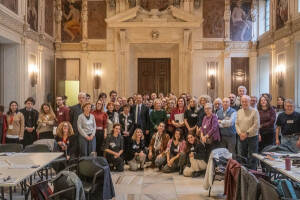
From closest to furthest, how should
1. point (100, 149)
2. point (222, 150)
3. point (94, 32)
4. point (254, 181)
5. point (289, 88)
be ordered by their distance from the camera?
point (254, 181)
point (222, 150)
point (100, 149)
point (289, 88)
point (94, 32)

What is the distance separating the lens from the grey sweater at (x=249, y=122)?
5.75m

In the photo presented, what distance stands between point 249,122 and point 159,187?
201 cm

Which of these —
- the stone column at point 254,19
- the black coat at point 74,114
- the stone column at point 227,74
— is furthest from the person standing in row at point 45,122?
the stone column at point 254,19

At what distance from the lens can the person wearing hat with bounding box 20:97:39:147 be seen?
7176mm

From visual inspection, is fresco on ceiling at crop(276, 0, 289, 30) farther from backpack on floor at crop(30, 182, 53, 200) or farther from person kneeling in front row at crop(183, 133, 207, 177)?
backpack on floor at crop(30, 182, 53, 200)

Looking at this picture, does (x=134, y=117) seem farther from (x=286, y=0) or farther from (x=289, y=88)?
(x=286, y=0)

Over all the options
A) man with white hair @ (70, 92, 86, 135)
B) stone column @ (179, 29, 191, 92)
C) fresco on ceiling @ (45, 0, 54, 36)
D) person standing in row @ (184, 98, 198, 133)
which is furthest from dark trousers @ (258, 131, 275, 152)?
fresco on ceiling @ (45, 0, 54, 36)

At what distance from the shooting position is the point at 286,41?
10047 mm

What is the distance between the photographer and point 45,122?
6930 millimetres

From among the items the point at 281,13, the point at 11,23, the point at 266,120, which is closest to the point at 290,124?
the point at 266,120

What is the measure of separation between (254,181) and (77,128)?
4254mm

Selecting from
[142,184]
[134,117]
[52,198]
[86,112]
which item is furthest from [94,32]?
[52,198]

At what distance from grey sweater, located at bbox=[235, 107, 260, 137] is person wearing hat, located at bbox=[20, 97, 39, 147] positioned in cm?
447

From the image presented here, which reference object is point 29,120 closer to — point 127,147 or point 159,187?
point 127,147
